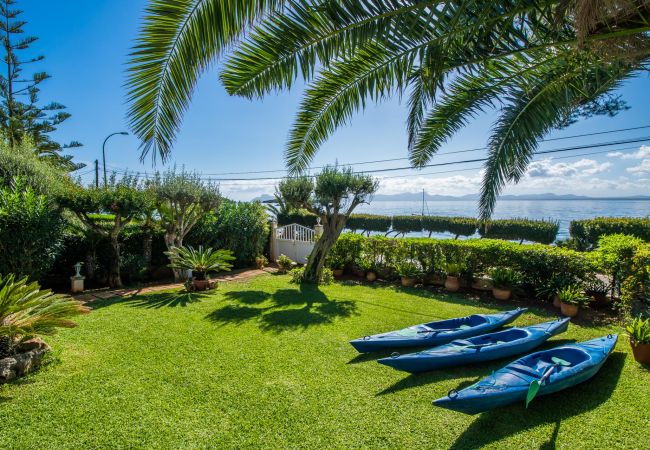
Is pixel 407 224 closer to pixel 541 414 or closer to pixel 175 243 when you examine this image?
pixel 175 243

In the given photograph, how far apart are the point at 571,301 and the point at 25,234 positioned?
36.8 feet

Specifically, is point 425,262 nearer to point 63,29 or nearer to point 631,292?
point 631,292

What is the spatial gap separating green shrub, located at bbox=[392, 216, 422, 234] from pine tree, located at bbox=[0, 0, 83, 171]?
60.7 ft

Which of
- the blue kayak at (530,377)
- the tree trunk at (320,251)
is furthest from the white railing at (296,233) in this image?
the blue kayak at (530,377)

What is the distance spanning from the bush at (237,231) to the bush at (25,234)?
4.20m

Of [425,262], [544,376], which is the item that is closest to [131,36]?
[544,376]

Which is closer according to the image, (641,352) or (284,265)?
(641,352)

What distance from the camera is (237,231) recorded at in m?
11.9

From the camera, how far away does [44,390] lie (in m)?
3.49

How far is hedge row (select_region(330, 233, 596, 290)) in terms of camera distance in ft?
23.6

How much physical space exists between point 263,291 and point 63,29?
689cm

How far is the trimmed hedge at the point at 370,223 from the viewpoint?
23.0 metres

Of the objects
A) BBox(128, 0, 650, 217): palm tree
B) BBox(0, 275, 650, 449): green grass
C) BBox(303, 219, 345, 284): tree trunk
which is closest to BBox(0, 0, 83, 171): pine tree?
BBox(303, 219, 345, 284): tree trunk

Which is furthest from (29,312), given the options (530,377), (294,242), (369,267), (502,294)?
(294,242)
